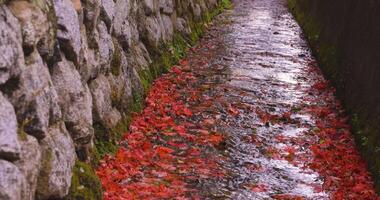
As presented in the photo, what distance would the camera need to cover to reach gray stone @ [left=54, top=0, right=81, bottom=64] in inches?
261

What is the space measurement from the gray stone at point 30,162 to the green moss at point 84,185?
1.16 m

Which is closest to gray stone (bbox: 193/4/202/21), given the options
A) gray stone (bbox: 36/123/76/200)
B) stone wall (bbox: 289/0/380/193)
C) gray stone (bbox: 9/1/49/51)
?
stone wall (bbox: 289/0/380/193)

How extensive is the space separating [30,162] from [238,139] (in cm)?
561

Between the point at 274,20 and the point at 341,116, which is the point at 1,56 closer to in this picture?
the point at 341,116

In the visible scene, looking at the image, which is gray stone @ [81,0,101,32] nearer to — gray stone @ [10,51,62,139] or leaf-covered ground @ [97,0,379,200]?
leaf-covered ground @ [97,0,379,200]

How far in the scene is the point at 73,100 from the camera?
6.99 m

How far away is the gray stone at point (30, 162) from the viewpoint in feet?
16.4

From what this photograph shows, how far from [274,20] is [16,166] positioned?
20882mm

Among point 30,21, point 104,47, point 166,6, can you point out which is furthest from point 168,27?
point 30,21

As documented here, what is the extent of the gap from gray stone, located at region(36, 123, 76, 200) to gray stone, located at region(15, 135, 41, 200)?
7.3 inches

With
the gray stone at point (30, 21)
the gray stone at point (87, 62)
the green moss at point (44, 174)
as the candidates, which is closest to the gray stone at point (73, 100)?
the gray stone at point (87, 62)

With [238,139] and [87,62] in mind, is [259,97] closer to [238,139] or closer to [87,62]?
[238,139]

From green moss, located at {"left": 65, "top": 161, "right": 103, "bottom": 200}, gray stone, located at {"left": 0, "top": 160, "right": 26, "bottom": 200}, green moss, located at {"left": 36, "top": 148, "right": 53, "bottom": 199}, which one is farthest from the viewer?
green moss, located at {"left": 65, "top": 161, "right": 103, "bottom": 200}

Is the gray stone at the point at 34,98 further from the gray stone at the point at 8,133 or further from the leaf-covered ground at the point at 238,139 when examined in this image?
the leaf-covered ground at the point at 238,139
